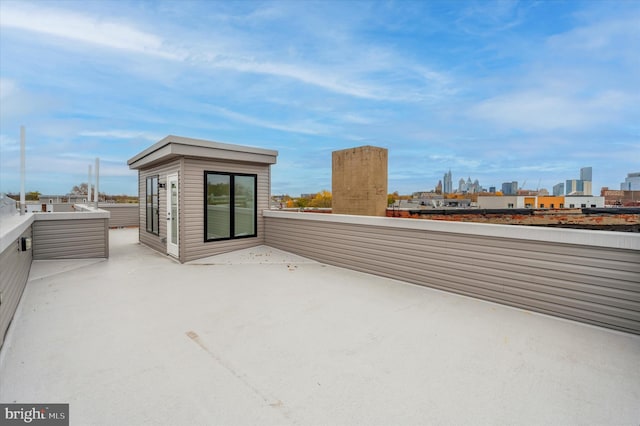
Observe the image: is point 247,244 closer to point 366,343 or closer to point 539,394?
point 366,343

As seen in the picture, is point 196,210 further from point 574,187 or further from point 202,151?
point 574,187

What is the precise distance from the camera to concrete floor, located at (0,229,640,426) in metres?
1.83

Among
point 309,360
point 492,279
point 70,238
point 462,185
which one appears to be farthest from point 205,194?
point 462,185

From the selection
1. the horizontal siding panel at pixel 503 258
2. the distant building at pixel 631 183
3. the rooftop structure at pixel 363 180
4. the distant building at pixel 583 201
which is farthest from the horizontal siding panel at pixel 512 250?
the distant building at pixel 583 201

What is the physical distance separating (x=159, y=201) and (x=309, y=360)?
650 centimetres

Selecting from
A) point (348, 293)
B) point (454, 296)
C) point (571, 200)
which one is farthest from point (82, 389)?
point (571, 200)

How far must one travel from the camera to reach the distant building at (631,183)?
4.11 metres

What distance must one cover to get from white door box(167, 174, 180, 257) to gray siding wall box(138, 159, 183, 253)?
25 cm

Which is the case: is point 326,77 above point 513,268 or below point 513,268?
above

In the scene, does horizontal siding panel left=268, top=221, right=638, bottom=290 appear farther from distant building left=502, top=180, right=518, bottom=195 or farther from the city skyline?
distant building left=502, top=180, right=518, bottom=195

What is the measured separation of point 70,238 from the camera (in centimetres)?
629

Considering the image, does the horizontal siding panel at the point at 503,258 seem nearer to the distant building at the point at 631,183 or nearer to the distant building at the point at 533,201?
the distant building at the point at 631,183

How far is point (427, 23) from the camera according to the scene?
26.1ft

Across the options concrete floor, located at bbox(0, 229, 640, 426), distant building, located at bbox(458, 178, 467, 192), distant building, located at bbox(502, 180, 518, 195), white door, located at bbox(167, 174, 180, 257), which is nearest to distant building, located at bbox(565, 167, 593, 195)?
distant building, located at bbox(502, 180, 518, 195)
